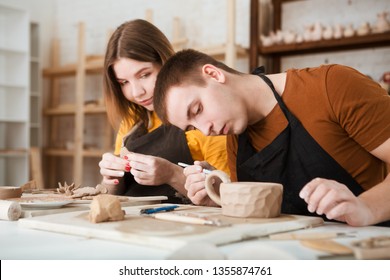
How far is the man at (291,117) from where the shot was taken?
1457 millimetres

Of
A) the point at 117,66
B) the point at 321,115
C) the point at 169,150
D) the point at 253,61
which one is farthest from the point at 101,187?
the point at 253,61

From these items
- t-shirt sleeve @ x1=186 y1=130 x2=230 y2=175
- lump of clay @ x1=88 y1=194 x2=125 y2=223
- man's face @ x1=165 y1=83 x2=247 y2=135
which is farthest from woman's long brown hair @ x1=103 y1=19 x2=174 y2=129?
lump of clay @ x1=88 y1=194 x2=125 y2=223

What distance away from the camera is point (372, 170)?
157cm

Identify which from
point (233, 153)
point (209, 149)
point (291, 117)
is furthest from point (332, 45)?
point (291, 117)

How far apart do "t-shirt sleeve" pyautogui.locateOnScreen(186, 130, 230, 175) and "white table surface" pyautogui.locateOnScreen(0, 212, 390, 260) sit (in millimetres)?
1010

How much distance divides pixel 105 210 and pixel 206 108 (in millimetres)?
480

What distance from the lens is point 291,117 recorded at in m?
1.57

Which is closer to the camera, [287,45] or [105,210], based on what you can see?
[105,210]

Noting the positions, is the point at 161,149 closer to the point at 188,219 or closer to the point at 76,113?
the point at 188,219

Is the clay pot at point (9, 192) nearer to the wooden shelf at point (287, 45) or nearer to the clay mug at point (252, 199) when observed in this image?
the clay mug at point (252, 199)

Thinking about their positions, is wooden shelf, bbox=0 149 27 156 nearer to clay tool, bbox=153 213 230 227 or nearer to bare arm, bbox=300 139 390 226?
clay tool, bbox=153 213 230 227

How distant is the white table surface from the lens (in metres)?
0.87

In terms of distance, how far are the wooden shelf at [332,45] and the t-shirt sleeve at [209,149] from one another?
2.23 meters

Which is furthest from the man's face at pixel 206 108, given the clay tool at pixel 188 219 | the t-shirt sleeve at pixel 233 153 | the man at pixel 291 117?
the clay tool at pixel 188 219
